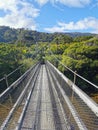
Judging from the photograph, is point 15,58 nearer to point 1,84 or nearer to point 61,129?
point 1,84

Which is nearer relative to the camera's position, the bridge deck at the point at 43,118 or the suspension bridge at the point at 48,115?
the suspension bridge at the point at 48,115

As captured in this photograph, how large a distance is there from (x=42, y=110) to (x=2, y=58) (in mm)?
40238

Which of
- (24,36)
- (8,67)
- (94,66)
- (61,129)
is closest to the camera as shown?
(61,129)

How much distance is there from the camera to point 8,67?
4581cm

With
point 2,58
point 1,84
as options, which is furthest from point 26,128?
point 2,58

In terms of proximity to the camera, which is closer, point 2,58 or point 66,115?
point 66,115

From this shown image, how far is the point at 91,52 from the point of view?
181 ft

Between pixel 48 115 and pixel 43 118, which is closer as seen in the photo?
pixel 43 118

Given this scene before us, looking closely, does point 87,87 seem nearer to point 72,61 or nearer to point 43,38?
point 72,61

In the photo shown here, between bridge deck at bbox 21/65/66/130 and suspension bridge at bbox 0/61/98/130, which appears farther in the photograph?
bridge deck at bbox 21/65/66/130

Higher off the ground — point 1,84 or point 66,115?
point 66,115

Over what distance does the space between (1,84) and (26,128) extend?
29714 millimetres

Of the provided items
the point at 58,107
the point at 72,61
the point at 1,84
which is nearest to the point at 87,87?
the point at 72,61

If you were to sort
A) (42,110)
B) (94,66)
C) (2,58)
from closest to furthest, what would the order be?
(42,110)
(2,58)
(94,66)
